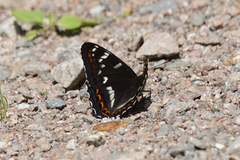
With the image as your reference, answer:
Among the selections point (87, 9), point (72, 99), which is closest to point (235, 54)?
point (72, 99)

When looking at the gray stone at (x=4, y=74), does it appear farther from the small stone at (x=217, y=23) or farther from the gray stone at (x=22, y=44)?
the small stone at (x=217, y=23)

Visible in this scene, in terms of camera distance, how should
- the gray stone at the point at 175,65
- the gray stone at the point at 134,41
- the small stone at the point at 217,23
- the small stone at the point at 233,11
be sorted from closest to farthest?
the gray stone at the point at 175,65
the gray stone at the point at 134,41
the small stone at the point at 217,23
the small stone at the point at 233,11

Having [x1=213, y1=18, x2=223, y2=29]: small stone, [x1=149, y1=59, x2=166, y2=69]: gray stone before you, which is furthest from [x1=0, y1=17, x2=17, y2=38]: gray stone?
[x1=213, y1=18, x2=223, y2=29]: small stone

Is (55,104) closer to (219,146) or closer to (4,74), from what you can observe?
(4,74)

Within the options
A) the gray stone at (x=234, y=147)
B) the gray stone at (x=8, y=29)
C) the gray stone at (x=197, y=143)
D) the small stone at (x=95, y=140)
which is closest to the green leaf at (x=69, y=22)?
the gray stone at (x=8, y=29)

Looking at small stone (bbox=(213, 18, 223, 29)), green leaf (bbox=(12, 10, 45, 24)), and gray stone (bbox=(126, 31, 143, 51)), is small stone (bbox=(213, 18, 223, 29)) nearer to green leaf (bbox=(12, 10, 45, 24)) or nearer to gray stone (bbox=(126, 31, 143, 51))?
gray stone (bbox=(126, 31, 143, 51))

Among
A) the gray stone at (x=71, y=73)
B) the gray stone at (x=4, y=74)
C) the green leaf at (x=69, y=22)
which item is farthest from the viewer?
the green leaf at (x=69, y=22)
